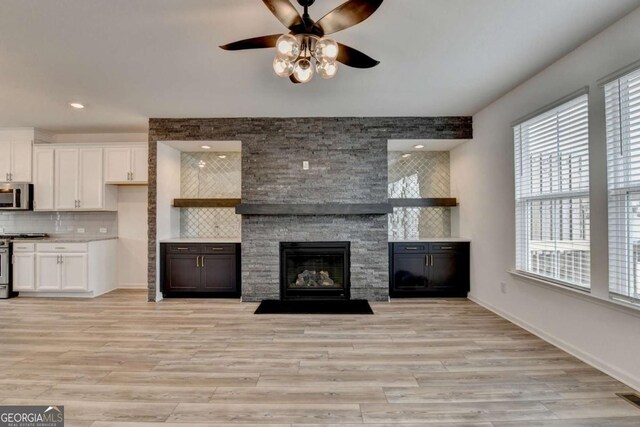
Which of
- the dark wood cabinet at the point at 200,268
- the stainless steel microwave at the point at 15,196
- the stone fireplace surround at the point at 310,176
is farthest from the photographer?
the stainless steel microwave at the point at 15,196

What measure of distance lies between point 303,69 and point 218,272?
3450mm

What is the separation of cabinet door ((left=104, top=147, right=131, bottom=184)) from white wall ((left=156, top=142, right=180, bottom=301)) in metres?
0.68

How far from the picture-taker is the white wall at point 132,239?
5.32 meters

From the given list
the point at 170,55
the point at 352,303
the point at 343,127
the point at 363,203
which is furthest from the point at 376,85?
the point at 352,303

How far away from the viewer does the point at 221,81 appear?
326 centimetres

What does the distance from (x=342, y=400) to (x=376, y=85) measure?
10.0ft

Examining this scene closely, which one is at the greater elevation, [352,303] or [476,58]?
[476,58]

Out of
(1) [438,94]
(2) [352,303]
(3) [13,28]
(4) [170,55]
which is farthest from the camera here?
(2) [352,303]

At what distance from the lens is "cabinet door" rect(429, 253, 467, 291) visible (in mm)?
4648

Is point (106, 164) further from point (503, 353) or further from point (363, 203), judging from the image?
point (503, 353)

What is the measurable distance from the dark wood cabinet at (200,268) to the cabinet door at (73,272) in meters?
1.23

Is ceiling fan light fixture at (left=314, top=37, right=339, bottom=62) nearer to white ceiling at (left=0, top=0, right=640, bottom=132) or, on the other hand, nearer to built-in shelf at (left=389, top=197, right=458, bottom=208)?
white ceiling at (left=0, top=0, right=640, bottom=132)

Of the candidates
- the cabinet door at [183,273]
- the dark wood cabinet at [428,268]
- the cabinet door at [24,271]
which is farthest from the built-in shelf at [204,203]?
the dark wood cabinet at [428,268]

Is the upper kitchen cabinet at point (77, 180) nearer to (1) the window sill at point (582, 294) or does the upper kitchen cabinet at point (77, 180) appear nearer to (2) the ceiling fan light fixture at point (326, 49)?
(2) the ceiling fan light fixture at point (326, 49)
